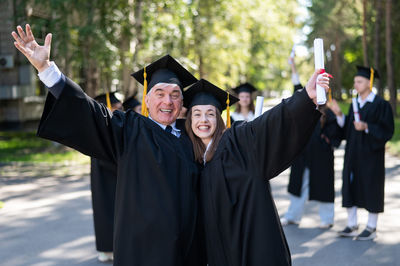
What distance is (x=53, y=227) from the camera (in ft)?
22.8

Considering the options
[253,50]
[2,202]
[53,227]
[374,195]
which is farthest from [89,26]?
[253,50]

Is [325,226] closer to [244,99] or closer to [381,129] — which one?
[381,129]

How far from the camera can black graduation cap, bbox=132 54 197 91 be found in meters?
3.67

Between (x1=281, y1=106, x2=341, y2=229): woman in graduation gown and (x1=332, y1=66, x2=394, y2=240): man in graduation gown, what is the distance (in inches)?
15.6

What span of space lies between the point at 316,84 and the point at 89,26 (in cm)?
1164

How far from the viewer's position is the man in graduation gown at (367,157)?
625 centimetres

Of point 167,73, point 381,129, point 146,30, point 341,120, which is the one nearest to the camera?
point 167,73

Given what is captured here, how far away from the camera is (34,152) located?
15172mm

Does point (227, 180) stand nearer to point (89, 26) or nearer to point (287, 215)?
point (287, 215)

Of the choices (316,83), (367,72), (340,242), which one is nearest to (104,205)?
(340,242)

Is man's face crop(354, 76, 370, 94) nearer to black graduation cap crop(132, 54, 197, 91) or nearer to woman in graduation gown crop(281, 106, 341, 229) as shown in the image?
woman in graduation gown crop(281, 106, 341, 229)

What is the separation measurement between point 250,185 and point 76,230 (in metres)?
4.48

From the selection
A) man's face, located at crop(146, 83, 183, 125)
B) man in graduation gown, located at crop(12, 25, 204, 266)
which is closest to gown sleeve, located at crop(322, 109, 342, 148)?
man's face, located at crop(146, 83, 183, 125)

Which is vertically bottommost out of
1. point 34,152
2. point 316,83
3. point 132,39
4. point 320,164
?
point 34,152
